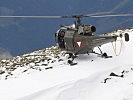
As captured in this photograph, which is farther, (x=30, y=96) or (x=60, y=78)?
(x=60, y=78)

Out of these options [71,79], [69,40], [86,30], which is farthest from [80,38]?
[71,79]

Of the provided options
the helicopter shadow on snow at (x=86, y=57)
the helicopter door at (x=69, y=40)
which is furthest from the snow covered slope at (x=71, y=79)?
the helicopter door at (x=69, y=40)

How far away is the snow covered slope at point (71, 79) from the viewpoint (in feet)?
52.6

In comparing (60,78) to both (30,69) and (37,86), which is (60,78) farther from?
(30,69)

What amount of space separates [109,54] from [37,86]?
715cm

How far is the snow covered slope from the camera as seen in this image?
52.6ft

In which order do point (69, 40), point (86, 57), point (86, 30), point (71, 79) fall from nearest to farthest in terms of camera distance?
1. point (71, 79)
2. point (86, 30)
3. point (69, 40)
4. point (86, 57)

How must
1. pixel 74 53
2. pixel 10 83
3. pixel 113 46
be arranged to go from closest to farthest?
pixel 10 83 → pixel 74 53 → pixel 113 46

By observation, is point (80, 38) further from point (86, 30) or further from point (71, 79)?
point (71, 79)

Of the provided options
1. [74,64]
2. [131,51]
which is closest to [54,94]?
[74,64]

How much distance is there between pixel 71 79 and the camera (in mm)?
17938

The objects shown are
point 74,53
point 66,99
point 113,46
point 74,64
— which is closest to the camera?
point 66,99

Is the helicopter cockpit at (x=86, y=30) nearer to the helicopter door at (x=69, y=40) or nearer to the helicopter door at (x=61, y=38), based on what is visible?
the helicopter door at (x=69, y=40)

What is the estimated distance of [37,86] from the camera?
1764 centimetres
